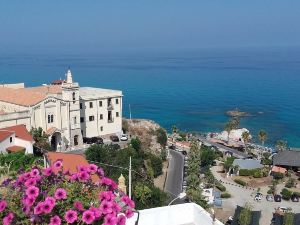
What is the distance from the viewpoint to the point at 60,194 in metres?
6.75

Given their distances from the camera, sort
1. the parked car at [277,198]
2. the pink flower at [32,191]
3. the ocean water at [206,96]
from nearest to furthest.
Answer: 1. the pink flower at [32,191]
2. the parked car at [277,198]
3. the ocean water at [206,96]

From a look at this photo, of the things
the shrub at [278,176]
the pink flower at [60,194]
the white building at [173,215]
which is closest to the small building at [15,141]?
the shrub at [278,176]

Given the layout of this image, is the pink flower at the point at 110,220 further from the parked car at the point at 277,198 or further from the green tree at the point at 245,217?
the parked car at the point at 277,198

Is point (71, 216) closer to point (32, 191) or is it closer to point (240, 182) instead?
point (32, 191)

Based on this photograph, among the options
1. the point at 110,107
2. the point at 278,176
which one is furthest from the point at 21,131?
the point at 278,176

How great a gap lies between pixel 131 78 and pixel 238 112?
78.6m

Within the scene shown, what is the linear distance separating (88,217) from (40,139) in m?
35.8

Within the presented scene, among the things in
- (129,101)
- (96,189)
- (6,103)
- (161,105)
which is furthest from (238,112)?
(96,189)

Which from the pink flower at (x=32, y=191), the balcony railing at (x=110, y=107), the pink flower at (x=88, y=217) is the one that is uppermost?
the pink flower at (x=32, y=191)

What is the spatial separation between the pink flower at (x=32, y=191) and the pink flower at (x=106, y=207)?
3.22ft

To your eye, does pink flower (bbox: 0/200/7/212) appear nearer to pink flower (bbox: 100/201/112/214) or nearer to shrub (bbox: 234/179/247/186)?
pink flower (bbox: 100/201/112/214)

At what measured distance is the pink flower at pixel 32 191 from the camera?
21.9 feet

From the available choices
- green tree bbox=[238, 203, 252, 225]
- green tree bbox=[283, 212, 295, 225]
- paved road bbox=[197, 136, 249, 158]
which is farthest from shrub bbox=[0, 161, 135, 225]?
paved road bbox=[197, 136, 249, 158]

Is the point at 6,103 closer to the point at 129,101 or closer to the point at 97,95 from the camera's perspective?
the point at 97,95
